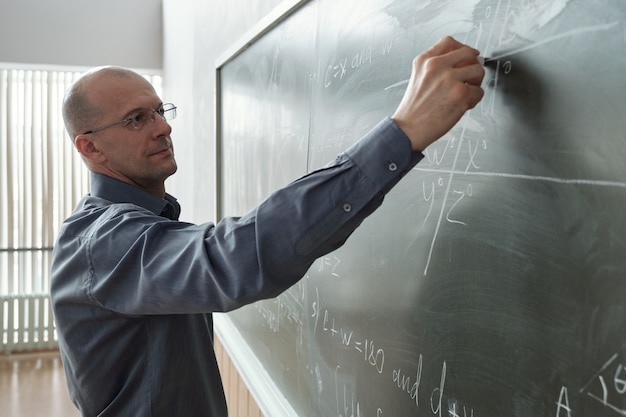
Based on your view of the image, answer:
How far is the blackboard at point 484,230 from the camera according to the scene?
26.7 inches

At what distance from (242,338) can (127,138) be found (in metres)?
1.31

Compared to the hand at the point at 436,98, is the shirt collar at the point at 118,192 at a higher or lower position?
lower

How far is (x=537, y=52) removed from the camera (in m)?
0.76

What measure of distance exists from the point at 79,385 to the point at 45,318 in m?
5.06

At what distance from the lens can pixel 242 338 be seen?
7.99 feet

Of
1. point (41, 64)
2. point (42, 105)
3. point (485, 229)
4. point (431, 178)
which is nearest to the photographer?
point (485, 229)

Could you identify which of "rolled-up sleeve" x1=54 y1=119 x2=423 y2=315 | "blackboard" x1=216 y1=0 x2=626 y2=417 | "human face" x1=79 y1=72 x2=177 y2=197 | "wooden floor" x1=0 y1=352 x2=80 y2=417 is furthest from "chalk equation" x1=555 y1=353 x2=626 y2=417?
"wooden floor" x1=0 y1=352 x2=80 y2=417

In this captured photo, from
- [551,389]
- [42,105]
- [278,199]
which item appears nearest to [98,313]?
[278,199]

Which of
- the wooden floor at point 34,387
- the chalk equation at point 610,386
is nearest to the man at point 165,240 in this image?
the chalk equation at point 610,386

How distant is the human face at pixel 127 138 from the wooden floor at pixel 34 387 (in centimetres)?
365

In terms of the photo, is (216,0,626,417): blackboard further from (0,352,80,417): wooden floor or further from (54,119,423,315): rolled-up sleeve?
(0,352,80,417): wooden floor

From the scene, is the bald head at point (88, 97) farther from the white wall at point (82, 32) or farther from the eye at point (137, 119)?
the white wall at point (82, 32)

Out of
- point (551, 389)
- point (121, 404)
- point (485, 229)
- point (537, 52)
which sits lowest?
point (121, 404)

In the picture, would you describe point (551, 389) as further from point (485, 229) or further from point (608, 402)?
point (485, 229)
